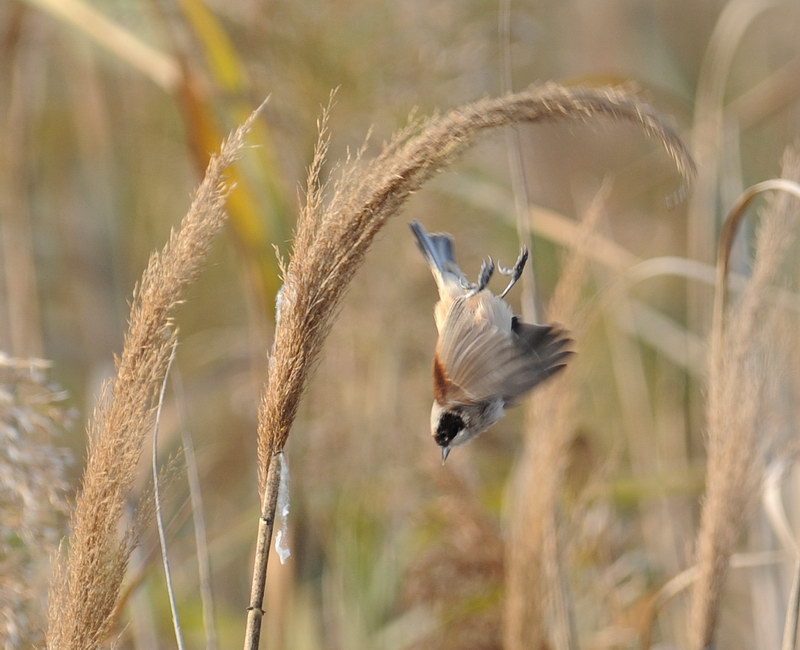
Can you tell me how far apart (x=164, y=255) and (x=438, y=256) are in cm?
57

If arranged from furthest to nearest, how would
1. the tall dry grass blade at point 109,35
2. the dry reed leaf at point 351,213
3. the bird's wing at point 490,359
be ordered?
the tall dry grass blade at point 109,35 → the bird's wing at point 490,359 → the dry reed leaf at point 351,213

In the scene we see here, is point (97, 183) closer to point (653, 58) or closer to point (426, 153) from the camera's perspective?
point (426, 153)

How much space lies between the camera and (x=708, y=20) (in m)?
3.71

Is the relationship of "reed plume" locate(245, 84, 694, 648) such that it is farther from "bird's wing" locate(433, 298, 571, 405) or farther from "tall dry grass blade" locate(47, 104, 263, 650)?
"bird's wing" locate(433, 298, 571, 405)

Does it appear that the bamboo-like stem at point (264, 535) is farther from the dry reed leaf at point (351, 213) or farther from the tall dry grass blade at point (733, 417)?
the tall dry grass blade at point (733, 417)

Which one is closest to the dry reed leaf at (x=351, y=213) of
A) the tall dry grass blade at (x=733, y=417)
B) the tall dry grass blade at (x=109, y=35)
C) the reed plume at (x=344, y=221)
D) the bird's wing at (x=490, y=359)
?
the reed plume at (x=344, y=221)

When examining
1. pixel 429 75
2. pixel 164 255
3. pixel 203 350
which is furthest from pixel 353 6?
pixel 164 255

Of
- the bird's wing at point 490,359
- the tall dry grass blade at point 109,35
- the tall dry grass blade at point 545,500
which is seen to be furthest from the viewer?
the tall dry grass blade at point 109,35

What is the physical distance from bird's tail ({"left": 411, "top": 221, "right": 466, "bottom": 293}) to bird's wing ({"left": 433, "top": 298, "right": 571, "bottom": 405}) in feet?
0.48

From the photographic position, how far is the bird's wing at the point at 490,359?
100 cm

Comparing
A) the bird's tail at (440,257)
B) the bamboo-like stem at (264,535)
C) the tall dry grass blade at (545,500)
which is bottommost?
the bamboo-like stem at (264,535)

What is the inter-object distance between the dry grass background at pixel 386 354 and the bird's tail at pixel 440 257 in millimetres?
111

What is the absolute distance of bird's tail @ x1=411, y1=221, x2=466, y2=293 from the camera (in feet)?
4.12

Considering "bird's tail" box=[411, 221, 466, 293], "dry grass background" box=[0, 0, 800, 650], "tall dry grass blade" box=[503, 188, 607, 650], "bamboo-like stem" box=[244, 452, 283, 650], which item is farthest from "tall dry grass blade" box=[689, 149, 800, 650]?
"bamboo-like stem" box=[244, 452, 283, 650]
